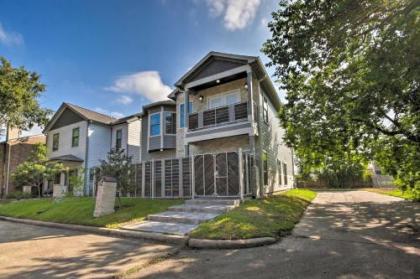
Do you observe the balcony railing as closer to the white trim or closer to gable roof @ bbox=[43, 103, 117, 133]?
the white trim

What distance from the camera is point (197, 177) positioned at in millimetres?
12242

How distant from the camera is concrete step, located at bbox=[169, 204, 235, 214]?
374 inches

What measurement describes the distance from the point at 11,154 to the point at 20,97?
18.2 ft

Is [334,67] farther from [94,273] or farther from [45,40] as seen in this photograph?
[45,40]

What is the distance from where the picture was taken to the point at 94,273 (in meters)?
4.69

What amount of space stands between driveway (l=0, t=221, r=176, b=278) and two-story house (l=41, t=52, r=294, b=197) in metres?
5.35

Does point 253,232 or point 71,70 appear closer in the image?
point 253,232

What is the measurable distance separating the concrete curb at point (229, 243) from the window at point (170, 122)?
13.0 metres

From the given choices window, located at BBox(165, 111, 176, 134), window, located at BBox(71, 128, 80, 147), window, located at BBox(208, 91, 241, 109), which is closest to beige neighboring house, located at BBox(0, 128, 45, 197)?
window, located at BBox(71, 128, 80, 147)

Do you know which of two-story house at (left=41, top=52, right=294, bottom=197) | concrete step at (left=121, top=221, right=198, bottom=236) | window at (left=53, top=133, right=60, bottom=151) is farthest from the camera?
window at (left=53, top=133, right=60, bottom=151)

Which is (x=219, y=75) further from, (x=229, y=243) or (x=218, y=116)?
(x=229, y=243)

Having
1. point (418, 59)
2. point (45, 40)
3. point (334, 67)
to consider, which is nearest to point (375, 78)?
point (418, 59)

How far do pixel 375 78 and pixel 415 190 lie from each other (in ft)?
35.8

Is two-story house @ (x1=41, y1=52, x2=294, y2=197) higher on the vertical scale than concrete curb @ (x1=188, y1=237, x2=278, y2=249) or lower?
higher
